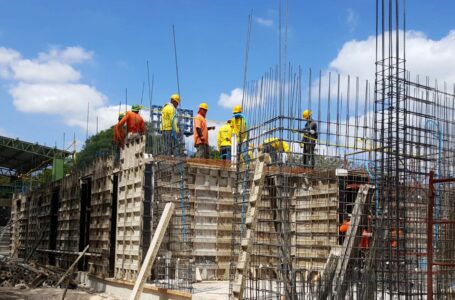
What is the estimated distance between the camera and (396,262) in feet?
27.6

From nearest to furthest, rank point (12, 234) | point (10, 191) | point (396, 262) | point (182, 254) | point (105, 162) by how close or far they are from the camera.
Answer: point (396, 262)
point (182, 254)
point (105, 162)
point (12, 234)
point (10, 191)

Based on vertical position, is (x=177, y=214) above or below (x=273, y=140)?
below

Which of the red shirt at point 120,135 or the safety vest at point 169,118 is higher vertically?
the safety vest at point 169,118

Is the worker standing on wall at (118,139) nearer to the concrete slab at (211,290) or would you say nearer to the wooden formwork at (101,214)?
the wooden formwork at (101,214)

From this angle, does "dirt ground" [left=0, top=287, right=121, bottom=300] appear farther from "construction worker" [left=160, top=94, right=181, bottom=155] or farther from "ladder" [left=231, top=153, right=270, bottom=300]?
"ladder" [left=231, top=153, right=270, bottom=300]

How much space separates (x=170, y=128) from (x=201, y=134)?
159 centimetres

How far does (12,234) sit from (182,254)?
20.0m

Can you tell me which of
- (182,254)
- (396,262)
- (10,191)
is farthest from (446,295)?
(10,191)

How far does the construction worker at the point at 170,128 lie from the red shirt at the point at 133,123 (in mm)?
885

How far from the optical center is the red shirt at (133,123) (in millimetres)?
15867

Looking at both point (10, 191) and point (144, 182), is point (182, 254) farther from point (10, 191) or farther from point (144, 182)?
point (10, 191)

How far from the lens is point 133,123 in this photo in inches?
626

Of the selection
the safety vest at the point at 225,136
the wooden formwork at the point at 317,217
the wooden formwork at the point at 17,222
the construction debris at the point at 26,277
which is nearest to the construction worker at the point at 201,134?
the safety vest at the point at 225,136

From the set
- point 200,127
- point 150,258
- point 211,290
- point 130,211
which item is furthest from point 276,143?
point 200,127
